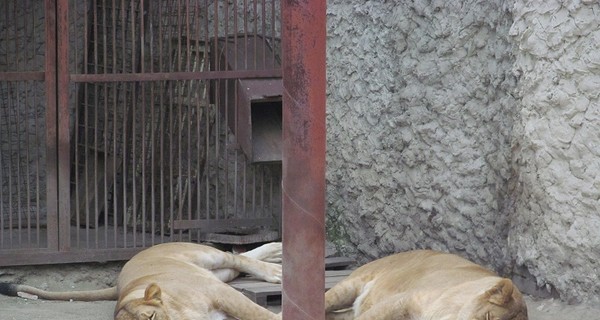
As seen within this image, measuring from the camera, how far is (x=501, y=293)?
192 inches

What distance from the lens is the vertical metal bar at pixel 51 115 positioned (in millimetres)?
8109

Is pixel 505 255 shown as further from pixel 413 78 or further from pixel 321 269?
pixel 321 269

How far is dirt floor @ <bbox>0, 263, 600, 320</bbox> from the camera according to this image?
19.1 ft

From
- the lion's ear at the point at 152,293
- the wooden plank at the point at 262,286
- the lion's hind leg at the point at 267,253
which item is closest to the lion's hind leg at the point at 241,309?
the lion's ear at the point at 152,293

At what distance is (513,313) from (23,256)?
14.7ft

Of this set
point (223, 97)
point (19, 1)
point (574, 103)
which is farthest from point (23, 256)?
point (574, 103)

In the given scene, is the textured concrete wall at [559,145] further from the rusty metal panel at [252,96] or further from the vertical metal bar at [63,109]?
the vertical metal bar at [63,109]

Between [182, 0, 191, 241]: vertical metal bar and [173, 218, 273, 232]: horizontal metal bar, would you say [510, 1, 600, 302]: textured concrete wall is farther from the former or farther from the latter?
[182, 0, 191, 241]: vertical metal bar

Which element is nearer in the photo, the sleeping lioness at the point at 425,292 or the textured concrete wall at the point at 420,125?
the sleeping lioness at the point at 425,292

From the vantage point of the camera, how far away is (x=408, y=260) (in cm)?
649

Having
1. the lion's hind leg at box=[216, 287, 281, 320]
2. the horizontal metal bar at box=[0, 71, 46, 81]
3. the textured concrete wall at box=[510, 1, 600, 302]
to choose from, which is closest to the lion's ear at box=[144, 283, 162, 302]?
the lion's hind leg at box=[216, 287, 281, 320]

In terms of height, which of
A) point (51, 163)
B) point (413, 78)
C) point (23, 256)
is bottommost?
point (23, 256)

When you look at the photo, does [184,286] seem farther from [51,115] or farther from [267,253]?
[51,115]

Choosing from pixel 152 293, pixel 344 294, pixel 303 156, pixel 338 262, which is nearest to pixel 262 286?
pixel 338 262
